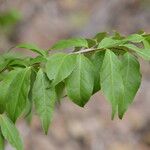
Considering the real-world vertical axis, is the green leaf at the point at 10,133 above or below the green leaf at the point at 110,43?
below

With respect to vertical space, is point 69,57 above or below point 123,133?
above

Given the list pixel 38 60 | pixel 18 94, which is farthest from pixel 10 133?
pixel 38 60

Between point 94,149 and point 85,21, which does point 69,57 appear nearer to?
point 94,149

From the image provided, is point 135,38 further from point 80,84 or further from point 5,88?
point 5,88

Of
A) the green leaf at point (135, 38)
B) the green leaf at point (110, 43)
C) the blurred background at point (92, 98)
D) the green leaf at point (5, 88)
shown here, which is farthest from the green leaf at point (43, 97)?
the blurred background at point (92, 98)

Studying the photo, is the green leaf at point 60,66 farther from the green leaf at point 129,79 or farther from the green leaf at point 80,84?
the green leaf at point 129,79

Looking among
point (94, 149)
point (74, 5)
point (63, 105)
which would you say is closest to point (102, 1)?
point (74, 5)
